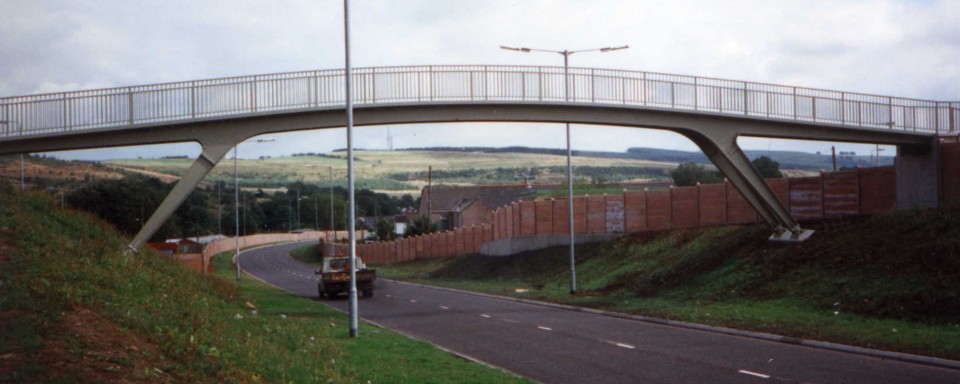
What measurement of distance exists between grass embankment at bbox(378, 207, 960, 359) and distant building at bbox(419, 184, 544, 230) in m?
62.6

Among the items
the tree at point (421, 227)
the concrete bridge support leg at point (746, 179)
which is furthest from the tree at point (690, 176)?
the concrete bridge support leg at point (746, 179)

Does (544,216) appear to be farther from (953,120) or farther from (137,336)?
(137,336)

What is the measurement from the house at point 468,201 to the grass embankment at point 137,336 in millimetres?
83801

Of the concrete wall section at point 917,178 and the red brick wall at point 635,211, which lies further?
the red brick wall at point 635,211

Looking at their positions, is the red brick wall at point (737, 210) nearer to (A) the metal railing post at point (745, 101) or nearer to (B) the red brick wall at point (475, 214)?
(A) the metal railing post at point (745, 101)

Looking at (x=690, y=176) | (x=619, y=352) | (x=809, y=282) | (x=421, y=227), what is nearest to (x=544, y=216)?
(x=809, y=282)

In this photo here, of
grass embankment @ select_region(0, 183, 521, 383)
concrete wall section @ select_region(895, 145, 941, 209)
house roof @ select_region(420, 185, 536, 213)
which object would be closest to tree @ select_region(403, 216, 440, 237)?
house roof @ select_region(420, 185, 536, 213)

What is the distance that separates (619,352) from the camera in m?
19.3

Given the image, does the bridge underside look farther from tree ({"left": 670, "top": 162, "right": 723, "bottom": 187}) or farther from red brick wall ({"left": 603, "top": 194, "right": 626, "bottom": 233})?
tree ({"left": 670, "top": 162, "right": 723, "bottom": 187})

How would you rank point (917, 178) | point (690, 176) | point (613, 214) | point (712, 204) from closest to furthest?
1. point (917, 178)
2. point (712, 204)
3. point (613, 214)
4. point (690, 176)

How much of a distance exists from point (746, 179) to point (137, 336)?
75.7ft

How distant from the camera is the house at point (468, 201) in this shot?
359 ft

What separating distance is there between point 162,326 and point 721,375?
28.2 ft

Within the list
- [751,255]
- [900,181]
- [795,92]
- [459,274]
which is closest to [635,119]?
[795,92]
